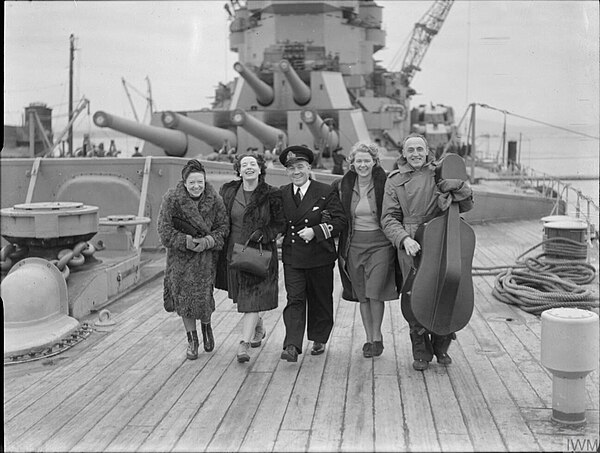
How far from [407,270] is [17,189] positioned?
6.87 m

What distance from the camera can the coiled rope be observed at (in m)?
5.35

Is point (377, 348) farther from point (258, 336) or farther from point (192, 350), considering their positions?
point (192, 350)

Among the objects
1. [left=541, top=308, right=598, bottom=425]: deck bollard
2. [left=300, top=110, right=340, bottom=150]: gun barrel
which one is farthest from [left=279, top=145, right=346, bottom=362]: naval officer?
[left=300, top=110, right=340, bottom=150]: gun barrel

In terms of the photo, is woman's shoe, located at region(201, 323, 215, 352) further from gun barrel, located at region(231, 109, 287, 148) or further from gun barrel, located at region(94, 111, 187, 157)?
gun barrel, located at region(231, 109, 287, 148)

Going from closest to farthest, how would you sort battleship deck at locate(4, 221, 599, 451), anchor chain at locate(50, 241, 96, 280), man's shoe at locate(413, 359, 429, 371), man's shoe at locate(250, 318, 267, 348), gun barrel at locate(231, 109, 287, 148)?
battleship deck at locate(4, 221, 599, 451)
man's shoe at locate(413, 359, 429, 371)
man's shoe at locate(250, 318, 267, 348)
anchor chain at locate(50, 241, 96, 280)
gun barrel at locate(231, 109, 287, 148)

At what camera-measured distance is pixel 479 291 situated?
21.0ft

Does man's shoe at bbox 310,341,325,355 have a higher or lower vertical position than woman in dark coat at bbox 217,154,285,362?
lower

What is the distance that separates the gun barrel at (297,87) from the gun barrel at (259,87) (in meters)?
0.65

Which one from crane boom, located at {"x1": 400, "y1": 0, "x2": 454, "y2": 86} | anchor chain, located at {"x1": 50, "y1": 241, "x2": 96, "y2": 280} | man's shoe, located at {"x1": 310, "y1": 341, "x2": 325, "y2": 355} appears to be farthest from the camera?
crane boom, located at {"x1": 400, "y1": 0, "x2": 454, "y2": 86}

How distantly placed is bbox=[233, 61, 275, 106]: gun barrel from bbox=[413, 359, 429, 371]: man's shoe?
35.9ft

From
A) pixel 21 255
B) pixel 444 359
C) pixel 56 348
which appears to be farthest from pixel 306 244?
pixel 21 255

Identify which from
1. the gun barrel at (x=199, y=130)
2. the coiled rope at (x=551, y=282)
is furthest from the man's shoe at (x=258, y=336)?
the gun barrel at (x=199, y=130)

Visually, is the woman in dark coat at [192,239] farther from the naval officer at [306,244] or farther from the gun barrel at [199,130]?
the gun barrel at [199,130]

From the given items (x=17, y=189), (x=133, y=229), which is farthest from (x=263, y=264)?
(x=17, y=189)
